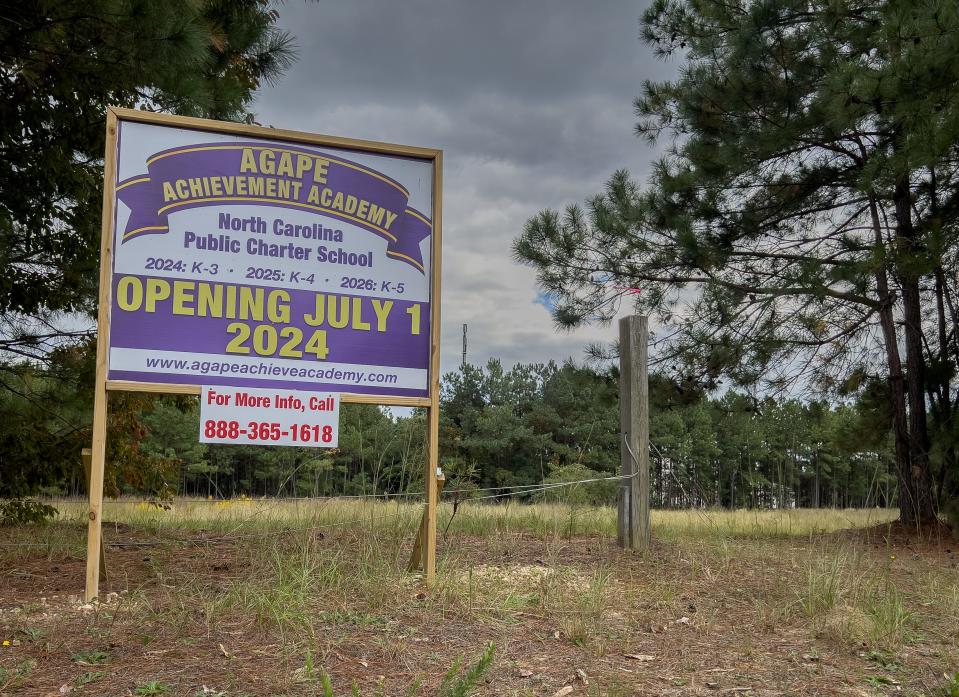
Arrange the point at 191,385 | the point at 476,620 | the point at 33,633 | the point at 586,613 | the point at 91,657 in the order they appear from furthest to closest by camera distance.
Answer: the point at 191,385 → the point at 586,613 → the point at 476,620 → the point at 33,633 → the point at 91,657

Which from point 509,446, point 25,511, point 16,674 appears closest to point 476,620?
point 16,674

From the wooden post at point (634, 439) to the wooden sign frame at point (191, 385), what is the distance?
6.19 feet

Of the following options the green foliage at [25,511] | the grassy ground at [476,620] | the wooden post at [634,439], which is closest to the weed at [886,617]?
the grassy ground at [476,620]

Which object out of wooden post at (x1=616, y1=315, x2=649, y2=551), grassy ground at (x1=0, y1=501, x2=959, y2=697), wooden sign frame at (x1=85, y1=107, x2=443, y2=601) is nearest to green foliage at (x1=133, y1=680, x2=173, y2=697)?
grassy ground at (x1=0, y1=501, x2=959, y2=697)

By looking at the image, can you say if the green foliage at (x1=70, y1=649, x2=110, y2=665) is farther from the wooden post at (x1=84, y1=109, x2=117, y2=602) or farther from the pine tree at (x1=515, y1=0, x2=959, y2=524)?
the pine tree at (x1=515, y1=0, x2=959, y2=524)

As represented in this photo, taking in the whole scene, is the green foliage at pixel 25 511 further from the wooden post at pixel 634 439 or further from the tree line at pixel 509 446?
the wooden post at pixel 634 439

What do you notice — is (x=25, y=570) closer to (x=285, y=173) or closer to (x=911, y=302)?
(x=285, y=173)

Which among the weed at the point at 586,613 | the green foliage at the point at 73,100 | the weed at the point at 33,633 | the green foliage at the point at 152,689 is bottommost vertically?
the green foliage at the point at 152,689

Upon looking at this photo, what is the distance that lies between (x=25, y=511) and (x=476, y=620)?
5858 mm

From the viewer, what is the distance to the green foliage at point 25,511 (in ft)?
26.3

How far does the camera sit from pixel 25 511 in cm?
802

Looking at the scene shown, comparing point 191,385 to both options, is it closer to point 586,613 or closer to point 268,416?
point 268,416

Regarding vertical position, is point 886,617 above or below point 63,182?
below

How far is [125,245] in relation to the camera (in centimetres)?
489
